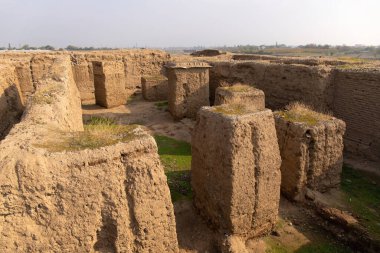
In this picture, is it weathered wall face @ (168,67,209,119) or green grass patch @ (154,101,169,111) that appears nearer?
weathered wall face @ (168,67,209,119)

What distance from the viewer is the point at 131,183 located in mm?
3213

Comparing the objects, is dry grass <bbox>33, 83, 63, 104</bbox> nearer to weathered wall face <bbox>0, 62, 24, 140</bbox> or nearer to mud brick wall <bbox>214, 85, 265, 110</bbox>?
weathered wall face <bbox>0, 62, 24, 140</bbox>

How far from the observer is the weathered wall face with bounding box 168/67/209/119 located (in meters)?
12.3

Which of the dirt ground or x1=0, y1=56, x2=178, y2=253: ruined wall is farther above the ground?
x1=0, y1=56, x2=178, y2=253: ruined wall

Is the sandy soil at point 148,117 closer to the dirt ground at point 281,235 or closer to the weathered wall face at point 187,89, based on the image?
the weathered wall face at point 187,89

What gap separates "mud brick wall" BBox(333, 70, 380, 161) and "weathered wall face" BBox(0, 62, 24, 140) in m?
9.53

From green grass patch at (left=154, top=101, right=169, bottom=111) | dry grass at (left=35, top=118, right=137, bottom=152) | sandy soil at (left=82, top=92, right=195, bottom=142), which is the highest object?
dry grass at (left=35, top=118, right=137, bottom=152)

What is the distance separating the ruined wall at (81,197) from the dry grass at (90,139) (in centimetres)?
5

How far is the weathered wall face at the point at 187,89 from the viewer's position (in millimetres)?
12320

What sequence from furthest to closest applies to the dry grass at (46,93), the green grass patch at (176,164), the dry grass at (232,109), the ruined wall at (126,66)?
the ruined wall at (126,66)
the green grass patch at (176,164)
the dry grass at (232,109)
the dry grass at (46,93)

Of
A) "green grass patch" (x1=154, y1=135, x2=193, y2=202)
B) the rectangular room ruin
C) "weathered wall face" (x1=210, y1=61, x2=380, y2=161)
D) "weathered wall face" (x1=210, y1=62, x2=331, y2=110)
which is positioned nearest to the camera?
"green grass patch" (x1=154, y1=135, x2=193, y2=202)

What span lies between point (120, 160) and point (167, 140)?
24.8 feet

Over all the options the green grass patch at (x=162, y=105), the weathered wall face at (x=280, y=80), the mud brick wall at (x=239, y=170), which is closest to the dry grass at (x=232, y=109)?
the mud brick wall at (x=239, y=170)

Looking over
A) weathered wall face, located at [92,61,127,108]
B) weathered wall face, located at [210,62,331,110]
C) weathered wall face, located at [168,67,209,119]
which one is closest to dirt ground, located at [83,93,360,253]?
weathered wall face, located at [210,62,331,110]
